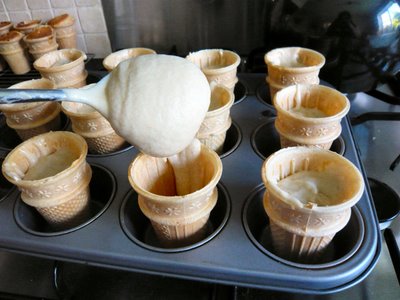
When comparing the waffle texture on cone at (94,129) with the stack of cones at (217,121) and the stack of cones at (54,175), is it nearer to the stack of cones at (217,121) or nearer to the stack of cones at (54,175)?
the stack of cones at (54,175)

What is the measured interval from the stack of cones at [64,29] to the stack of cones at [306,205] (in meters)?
1.20

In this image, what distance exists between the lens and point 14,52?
138cm

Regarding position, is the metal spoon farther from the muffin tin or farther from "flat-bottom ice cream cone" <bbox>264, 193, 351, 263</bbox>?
"flat-bottom ice cream cone" <bbox>264, 193, 351, 263</bbox>

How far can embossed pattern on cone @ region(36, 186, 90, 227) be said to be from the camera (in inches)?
31.7

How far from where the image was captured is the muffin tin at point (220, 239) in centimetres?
64

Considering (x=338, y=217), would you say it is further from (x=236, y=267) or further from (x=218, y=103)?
(x=218, y=103)

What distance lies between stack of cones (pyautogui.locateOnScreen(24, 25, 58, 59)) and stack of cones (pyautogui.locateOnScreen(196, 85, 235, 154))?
81 centimetres

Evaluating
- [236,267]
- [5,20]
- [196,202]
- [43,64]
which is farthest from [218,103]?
[5,20]

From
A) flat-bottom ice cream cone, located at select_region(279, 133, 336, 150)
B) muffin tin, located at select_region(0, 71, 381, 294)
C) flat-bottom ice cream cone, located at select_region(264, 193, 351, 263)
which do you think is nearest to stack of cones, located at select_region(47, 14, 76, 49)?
muffin tin, located at select_region(0, 71, 381, 294)

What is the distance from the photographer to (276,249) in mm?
782

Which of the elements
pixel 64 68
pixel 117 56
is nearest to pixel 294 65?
pixel 117 56

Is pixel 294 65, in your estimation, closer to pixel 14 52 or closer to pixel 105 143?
pixel 105 143

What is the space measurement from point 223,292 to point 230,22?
1077 millimetres

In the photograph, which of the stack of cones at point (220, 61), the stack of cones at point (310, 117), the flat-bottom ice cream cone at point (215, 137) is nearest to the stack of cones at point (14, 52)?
the stack of cones at point (220, 61)
